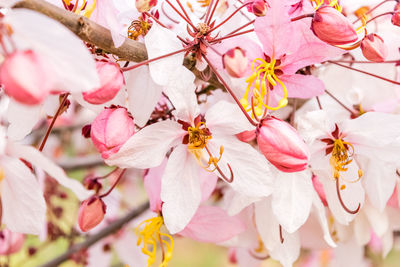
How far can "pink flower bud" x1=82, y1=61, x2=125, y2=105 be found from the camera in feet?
0.95

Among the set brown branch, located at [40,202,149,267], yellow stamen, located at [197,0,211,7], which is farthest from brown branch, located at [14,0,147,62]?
brown branch, located at [40,202,149,267]

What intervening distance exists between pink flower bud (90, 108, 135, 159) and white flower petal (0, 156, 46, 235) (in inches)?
1.7

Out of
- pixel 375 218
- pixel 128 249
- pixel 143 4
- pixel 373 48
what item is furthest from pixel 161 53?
pixel 128 249

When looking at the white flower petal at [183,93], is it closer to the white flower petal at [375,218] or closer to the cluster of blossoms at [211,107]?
the cluster of blossoms at [211,107]

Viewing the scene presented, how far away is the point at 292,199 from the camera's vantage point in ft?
1.25

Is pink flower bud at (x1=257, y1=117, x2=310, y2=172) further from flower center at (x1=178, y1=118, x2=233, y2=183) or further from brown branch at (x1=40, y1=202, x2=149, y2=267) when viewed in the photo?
brown branch at (x1=40, y1=202, x2=149, y2=267)

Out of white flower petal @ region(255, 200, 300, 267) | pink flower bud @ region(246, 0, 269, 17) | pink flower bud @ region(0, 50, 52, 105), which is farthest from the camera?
white flower petal @ region(255, 200, 300, 267)

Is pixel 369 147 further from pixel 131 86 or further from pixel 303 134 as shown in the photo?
pixel 131 86

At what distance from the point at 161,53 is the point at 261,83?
0.22ft

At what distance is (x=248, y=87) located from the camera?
34 centimetres

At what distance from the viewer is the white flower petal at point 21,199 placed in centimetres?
31

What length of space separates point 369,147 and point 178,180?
0.48 feet

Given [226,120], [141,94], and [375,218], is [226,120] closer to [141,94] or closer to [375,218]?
[141,94]

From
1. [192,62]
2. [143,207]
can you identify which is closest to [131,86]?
[192,62]
